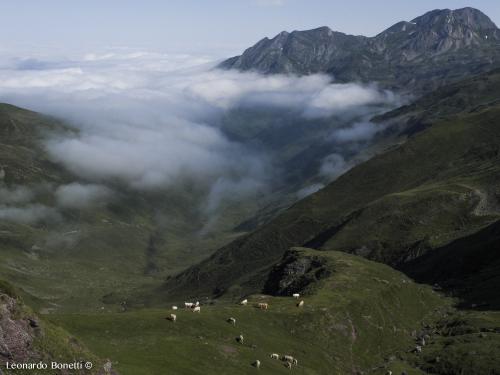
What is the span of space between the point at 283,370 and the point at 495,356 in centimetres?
4318

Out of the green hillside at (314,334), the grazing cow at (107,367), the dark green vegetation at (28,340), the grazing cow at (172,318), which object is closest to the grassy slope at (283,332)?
the green hillside at (314,334)

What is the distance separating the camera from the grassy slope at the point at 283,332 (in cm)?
8556

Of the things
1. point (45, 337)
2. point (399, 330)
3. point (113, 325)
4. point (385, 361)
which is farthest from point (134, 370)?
point (399, 330)

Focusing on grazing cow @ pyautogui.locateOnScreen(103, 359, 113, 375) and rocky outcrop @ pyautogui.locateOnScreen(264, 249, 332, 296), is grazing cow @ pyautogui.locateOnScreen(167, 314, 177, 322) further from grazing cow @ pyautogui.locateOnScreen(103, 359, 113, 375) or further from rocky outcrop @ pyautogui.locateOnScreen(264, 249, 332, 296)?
rocky outcrop @ pyautogui.locateOnScreen(264, 249, 332, 296)

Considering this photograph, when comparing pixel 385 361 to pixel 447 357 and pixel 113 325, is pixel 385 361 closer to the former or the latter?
pixel 447 357

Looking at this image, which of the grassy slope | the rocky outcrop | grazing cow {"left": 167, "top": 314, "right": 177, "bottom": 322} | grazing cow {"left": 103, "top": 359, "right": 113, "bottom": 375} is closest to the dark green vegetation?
grazing cow {"left": 103, "top": 359, "right": 113, "bottom": 375}

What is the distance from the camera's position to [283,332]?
375 feet

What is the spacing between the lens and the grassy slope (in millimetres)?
85562

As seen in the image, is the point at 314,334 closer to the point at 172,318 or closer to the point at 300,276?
the point at 172,318

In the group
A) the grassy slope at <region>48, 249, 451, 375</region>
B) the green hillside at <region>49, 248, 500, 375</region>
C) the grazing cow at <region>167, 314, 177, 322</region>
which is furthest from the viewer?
the grazing cow at <region>167, 314, 177, 322</region>

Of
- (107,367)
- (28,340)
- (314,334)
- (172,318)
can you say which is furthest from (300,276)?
(28,340)

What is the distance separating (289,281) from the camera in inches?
7485

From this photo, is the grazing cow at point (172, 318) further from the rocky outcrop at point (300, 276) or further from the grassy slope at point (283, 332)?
the rocky outcrop at point (300, 276)

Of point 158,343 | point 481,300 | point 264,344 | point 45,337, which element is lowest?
point 481,300
